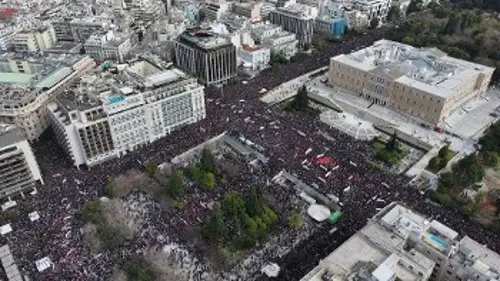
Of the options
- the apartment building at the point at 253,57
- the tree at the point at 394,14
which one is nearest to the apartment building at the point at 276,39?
the apartment building at the point at 253,57

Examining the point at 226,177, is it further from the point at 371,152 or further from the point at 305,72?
the point at 305,72

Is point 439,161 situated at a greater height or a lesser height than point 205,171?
lesser

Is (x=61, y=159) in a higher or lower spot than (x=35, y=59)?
lower

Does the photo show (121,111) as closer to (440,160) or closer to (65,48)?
(65,48)

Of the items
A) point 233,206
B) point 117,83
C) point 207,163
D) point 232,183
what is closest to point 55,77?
point 117,83

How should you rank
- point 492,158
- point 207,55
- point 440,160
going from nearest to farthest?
point 492,158
point 440,160
point 207,55

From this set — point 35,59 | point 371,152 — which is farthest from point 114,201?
point 35,59

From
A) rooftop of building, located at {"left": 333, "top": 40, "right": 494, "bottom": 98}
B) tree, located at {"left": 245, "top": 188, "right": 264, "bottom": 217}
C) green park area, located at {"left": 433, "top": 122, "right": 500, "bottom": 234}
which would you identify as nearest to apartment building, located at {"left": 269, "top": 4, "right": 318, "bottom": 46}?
rooftop of building, located at {"left": 333, "top": 40, "right": 494, "bottom": 98}
